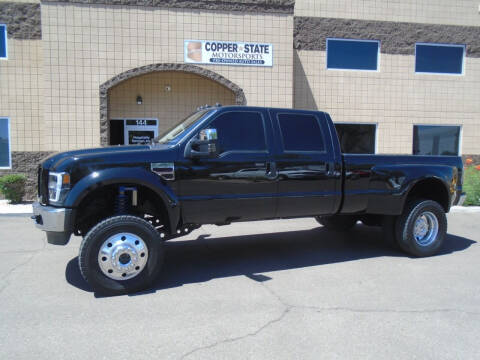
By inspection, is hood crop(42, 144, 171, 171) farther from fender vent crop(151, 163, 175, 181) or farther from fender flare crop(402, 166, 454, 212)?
fender flare crop(402, 166, 454, 212)

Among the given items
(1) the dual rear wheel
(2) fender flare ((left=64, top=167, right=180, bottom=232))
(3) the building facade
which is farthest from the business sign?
(2) fender flare ((left=64, top=167, right=180, bottom=232))

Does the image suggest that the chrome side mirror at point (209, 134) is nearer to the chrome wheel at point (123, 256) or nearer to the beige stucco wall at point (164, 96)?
the chrome wheel at point (123, 256)

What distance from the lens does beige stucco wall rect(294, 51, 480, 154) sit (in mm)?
13031

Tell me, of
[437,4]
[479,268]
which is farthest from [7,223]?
[437,4]

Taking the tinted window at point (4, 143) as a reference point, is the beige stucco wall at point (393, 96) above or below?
above

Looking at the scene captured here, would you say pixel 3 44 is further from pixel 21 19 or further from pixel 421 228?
pixel 421 228

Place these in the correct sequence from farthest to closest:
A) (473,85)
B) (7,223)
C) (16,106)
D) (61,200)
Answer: (473,85)
(16,106)
(7,223)
(61,200)

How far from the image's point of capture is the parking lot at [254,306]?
9.95ft

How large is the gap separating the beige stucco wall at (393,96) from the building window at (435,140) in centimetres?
24

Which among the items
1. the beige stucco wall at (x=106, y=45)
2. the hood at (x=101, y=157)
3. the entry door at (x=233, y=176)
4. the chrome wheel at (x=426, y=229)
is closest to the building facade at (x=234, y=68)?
the beige stucco wall at (x=106, y=45)

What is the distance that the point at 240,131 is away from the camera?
188 inches

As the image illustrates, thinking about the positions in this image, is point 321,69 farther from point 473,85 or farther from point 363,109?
point 473,85

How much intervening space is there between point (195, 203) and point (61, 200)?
1457 mm

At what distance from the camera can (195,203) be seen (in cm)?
450
